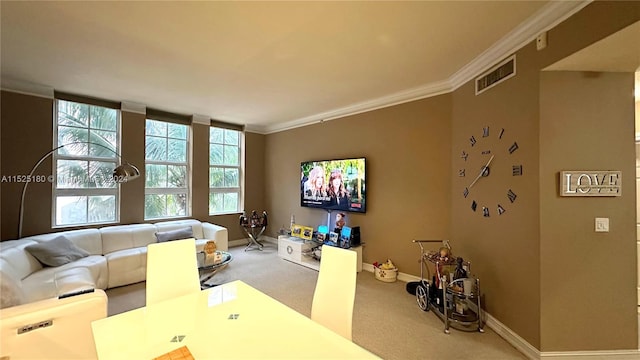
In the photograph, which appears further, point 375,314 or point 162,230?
point 162,230

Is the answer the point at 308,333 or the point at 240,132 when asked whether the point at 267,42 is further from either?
the point at 240,132

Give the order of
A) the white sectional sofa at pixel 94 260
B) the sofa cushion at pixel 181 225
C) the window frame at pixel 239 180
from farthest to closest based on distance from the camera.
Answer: the window frame at pixel 239 180
the sofa cushion at pixel 181 225
the white sectional sofa at pixel 94 260

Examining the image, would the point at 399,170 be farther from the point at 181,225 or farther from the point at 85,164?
the point at 85,164

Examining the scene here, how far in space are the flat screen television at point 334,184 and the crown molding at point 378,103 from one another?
2.80ft

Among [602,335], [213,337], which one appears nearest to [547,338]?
[602,335]

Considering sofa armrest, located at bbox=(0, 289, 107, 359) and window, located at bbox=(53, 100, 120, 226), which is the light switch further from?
window, located at bbox=(53, 100, 120, 226)

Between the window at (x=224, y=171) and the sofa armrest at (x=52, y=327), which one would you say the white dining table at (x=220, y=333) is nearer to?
the sofa armrest at (x=52, y=327)

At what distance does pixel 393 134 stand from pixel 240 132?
144 inches

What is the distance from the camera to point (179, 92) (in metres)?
3.84

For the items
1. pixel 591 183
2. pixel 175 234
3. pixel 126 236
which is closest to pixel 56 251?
pixel 126 236

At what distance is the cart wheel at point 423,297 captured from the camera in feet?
9.53

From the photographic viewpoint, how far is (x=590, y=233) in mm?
2096

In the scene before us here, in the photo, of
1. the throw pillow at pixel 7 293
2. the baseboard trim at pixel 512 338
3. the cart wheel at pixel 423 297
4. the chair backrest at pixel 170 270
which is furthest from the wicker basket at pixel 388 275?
the throw pillow at pixel 7 293

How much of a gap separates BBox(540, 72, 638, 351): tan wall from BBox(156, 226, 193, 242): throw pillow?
4.60m
